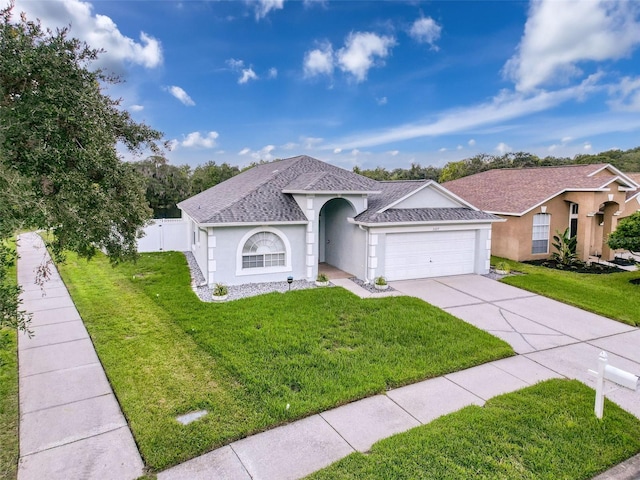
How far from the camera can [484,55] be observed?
70.2ft

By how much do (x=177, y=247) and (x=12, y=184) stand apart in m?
18.2

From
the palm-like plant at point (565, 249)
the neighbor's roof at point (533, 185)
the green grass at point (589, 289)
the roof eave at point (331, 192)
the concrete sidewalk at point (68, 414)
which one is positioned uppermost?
the neighbor's roof at point (533, 185)

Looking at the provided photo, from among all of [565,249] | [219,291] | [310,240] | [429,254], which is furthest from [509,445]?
[565,249]

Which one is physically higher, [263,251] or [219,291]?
[263,251]

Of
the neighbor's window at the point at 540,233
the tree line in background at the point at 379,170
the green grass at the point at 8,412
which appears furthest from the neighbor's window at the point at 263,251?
the tree line in background at the point at 379,170

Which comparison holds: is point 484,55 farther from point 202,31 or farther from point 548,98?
point 202,31

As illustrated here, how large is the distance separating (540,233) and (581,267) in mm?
2453

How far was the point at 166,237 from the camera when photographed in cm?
2148

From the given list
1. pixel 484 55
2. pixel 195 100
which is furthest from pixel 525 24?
pixel 195 100

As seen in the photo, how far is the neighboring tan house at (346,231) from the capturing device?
539 inches

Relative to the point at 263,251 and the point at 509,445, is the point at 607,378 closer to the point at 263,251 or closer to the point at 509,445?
the point at 509,445

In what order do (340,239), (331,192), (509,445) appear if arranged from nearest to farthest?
(509,445) → (331,192) → (340,239)

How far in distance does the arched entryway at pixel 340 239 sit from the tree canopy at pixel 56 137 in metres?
10.1

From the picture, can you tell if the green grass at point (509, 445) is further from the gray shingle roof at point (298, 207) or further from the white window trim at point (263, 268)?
the white window trim at point (263, 268)
